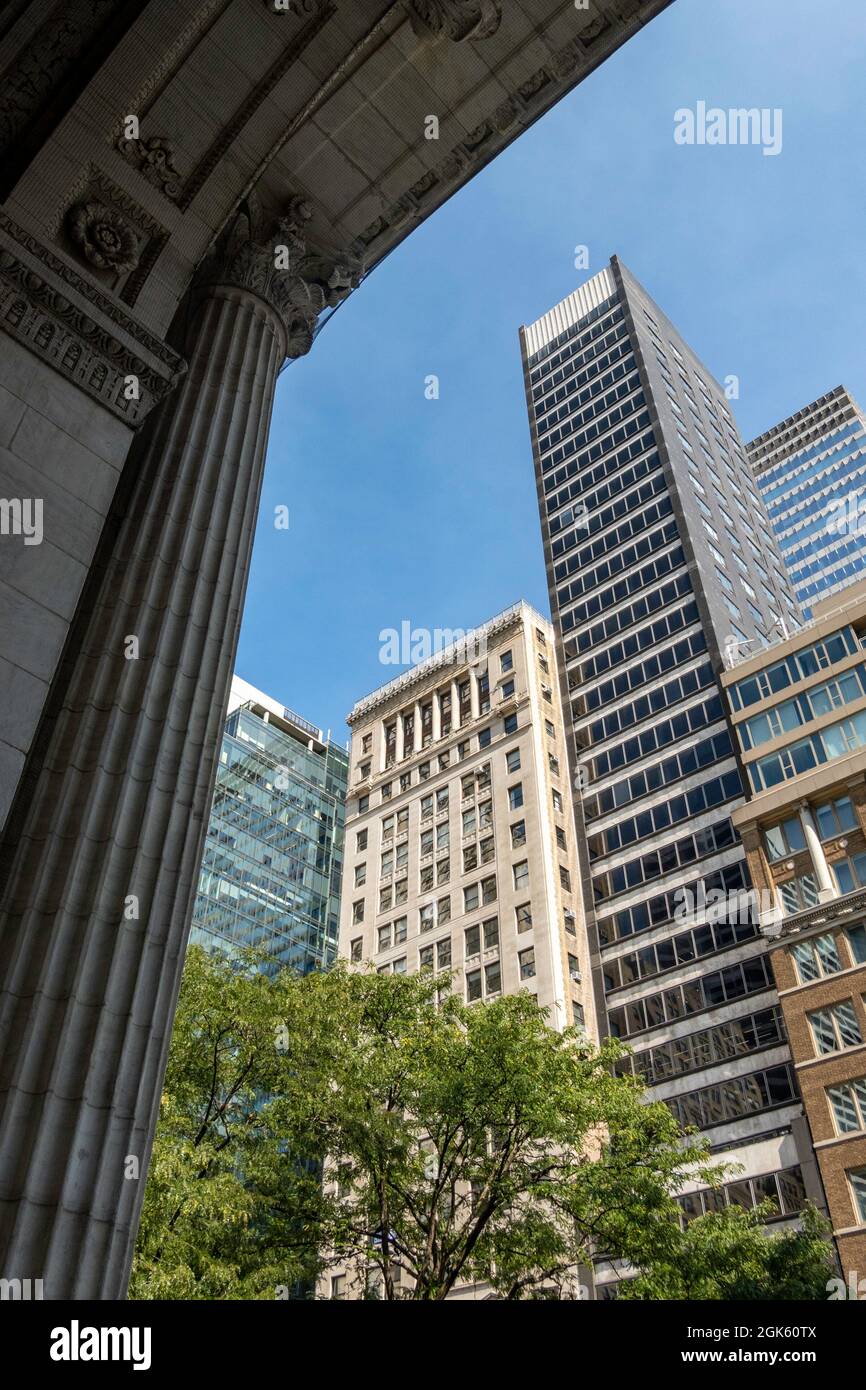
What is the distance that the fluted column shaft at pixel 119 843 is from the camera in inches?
301

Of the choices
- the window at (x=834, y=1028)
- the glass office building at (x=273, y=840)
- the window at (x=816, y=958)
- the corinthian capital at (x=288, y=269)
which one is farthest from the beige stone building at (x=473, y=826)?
the corinthian capital at (x=288, y=269)

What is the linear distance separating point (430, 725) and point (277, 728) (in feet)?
50.7

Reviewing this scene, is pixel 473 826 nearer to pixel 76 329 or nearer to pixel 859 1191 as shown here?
pixel 859 1191

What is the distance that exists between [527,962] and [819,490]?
10566cm

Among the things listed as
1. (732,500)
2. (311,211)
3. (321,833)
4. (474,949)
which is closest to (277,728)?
(321,833)

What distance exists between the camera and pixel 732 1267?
2234 cm

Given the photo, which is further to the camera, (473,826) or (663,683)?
(473,826)

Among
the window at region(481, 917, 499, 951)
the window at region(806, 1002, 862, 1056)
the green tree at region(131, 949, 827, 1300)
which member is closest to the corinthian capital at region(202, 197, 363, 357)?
the green tree at region(131, 949, 827, 1300)

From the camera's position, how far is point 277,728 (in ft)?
285

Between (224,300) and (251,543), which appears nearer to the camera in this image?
(251,543)

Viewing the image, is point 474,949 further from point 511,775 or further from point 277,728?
point 277,728

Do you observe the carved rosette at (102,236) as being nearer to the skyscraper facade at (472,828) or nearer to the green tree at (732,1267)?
the green tree at (732,1267)

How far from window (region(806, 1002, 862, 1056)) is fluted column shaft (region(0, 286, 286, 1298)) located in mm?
32535

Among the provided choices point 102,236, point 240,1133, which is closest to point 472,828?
point 240,1133
